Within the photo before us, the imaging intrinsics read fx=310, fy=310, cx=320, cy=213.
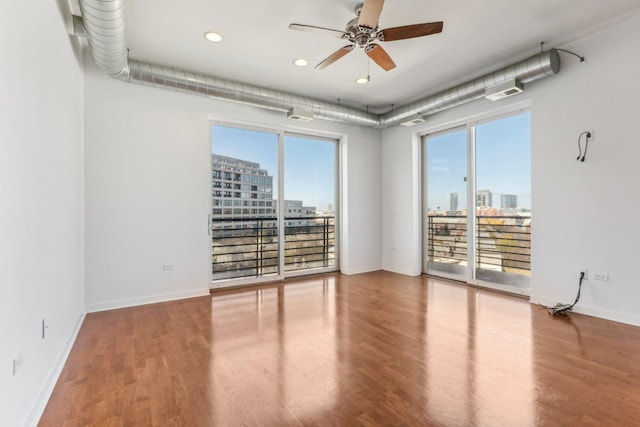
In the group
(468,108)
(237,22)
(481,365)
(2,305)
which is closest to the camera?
(2,305)

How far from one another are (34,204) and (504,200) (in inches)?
201

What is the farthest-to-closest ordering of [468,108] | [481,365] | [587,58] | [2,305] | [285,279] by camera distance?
[285,279] < [468,108] < [587,58] < [481,365] < [2,305]

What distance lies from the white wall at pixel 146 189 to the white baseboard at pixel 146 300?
0.04 ft

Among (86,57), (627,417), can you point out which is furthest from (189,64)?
(627,417)

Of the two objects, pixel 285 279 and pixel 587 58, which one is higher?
pixel 587 58

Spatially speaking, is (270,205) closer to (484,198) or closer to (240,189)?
(240,189)

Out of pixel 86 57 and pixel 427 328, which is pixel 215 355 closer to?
pixel 427 328

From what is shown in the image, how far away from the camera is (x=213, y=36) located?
10.7 ft

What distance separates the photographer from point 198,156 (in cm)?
443

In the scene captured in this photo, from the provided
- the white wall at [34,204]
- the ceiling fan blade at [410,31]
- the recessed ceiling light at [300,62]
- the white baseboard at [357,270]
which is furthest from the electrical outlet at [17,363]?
the white baseboard at [357,270]

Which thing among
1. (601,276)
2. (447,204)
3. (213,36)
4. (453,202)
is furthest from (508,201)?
(213,36)

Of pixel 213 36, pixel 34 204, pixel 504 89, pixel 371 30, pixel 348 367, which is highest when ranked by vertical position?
pixel 213 36

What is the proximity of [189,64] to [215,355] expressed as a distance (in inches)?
135

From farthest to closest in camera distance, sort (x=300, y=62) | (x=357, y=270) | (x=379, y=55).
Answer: (x=357, y=270) < (x=300, y=62) < (x=379, y=55)
